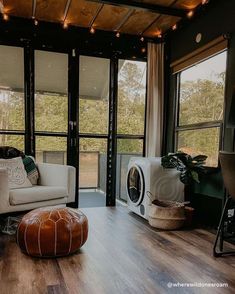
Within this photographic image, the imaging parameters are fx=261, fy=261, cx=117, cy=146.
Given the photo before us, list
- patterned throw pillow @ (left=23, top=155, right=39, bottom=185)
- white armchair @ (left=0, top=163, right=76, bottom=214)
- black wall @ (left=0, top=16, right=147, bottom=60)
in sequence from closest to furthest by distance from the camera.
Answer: white armchair @ (left=0, top=163, right=76, bottom=214), patterned throw pillow @ (left=23, top=155, right=39, bottom=185), black wall @ (left=0, top=16, right=147, bottom=60)

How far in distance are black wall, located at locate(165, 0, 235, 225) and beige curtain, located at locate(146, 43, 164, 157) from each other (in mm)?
193

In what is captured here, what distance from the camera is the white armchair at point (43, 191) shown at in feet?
8.04

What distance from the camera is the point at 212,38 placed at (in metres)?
3.11

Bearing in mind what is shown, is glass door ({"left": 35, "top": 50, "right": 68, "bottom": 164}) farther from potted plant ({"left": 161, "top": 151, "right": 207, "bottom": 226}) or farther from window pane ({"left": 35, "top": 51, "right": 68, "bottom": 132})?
potted plant ({"left": 161, "top": 151, "right": 207, "bottom": 226})

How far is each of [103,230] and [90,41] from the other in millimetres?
2695

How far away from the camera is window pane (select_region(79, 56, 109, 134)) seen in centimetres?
392

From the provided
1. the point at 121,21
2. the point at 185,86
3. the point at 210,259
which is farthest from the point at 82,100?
the point at 210,259

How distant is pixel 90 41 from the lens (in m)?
3.87

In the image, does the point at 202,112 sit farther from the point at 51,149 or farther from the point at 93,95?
the point at 51,149

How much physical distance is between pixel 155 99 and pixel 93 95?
0.95m

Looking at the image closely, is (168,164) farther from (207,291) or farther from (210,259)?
(207,291)

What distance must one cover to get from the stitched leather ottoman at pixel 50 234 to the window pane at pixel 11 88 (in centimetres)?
188

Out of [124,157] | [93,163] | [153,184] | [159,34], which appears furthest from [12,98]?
[159,34]

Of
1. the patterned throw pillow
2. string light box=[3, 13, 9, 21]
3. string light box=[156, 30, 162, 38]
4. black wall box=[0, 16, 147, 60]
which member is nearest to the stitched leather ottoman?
the patterned throw pillow
